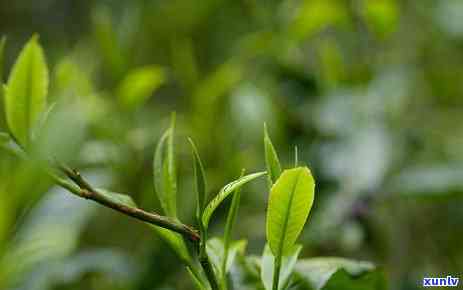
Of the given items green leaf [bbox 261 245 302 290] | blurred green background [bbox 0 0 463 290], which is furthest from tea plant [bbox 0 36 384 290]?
blurred green background [bbox 0 0 463 290]

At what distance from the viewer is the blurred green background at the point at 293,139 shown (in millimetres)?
771

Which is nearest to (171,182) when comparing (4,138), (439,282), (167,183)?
(167,183)

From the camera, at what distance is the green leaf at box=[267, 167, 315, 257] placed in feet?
1.36

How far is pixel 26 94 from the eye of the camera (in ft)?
1.64

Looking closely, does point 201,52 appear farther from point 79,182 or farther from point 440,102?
point 79,182

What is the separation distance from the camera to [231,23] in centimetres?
131

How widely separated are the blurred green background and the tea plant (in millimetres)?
146

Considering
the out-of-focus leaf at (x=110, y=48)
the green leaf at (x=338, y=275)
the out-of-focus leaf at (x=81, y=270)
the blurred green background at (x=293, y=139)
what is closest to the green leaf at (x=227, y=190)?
the green leaf at (x=338, y=275)

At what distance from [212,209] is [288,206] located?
4 centimetres

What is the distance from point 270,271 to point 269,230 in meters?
0.06

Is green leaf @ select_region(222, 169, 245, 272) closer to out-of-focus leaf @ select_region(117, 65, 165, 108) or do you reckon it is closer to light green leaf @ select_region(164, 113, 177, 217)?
light green leaf @ select_region(164, 113, 177, 217)

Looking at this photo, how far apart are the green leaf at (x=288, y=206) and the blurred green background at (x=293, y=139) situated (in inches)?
10.1

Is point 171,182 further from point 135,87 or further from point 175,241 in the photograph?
point 135,87

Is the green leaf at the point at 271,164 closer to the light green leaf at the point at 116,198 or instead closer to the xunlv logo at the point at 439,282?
the light green leaf at the point at 116,198
